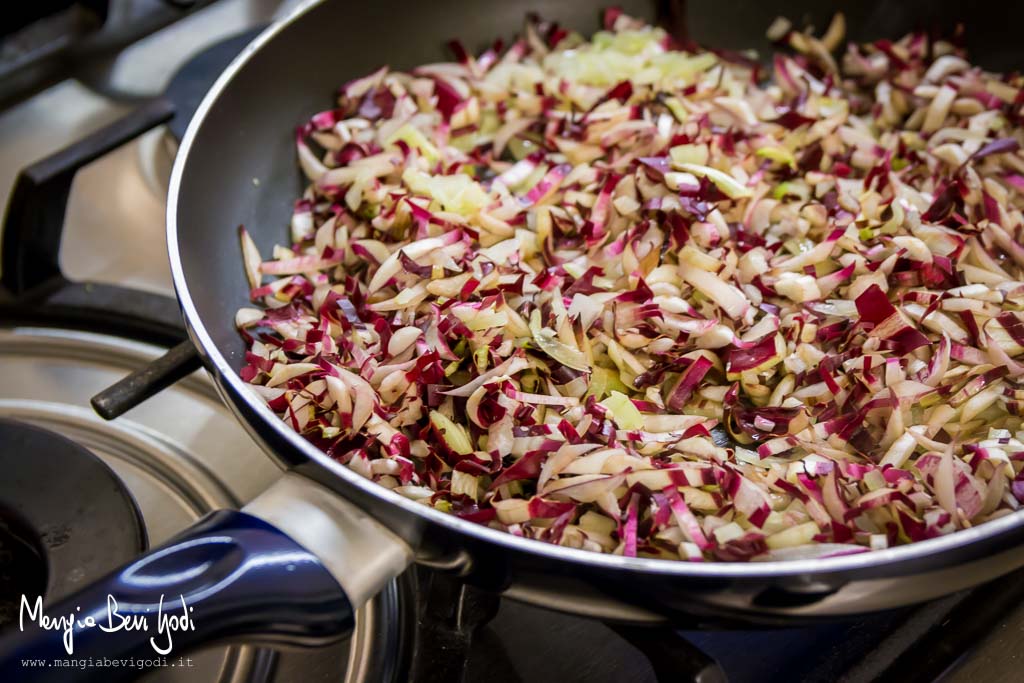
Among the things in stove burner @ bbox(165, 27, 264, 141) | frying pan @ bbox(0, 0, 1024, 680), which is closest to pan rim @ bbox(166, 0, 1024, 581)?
frying pan @ bbox(0, 0, 1024, 680)

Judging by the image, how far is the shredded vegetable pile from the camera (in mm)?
720

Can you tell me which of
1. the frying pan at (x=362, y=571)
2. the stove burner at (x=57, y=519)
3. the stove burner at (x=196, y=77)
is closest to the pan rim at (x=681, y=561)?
the frying pan at (x=362, y=571)

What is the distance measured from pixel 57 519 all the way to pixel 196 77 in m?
0.68

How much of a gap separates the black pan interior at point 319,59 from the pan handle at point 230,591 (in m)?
0.31

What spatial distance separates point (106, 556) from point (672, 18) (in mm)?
1015

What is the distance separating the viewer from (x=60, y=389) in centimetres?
98

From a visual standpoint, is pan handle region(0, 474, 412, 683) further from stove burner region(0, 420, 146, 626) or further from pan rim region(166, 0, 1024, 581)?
stove burner region(0, 420, 146, 626)

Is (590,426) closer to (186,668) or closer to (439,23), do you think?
(186,668)

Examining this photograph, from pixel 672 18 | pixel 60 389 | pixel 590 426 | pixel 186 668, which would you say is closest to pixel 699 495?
pixel 590 426

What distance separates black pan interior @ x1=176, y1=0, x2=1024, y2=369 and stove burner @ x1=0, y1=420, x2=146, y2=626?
0.17 metres

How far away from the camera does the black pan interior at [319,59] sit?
3.01 feet

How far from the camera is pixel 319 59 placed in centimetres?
111

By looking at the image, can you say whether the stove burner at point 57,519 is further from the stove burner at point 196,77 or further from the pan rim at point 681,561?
the stove burner at point 196,77

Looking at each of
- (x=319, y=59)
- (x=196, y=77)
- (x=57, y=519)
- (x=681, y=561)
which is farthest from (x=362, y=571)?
(x=196, y=77)
